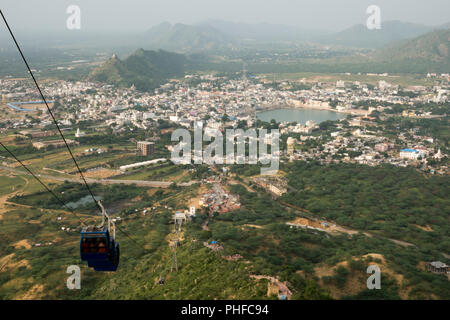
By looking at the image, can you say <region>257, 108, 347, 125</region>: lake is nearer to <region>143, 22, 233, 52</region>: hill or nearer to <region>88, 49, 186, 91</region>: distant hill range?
<region>88, 49, 186, 91</region>: distant hill range

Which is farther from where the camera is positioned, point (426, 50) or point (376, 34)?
point (376, 34)

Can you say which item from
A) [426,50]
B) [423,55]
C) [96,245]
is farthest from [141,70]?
[96,245]

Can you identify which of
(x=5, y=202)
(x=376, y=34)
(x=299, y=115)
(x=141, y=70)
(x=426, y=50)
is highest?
(x=376, y=34)

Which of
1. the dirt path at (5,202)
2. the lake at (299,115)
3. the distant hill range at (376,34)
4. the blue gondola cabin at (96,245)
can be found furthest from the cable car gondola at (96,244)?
the distant hill range at (376,34)

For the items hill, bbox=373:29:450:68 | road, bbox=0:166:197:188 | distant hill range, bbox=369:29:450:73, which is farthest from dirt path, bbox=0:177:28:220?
hill, bbox=373:29:450:68

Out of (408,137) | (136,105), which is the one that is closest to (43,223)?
(408,137)

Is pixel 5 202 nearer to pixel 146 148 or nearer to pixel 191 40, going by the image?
pixel 146 148

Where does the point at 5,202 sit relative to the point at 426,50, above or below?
below
